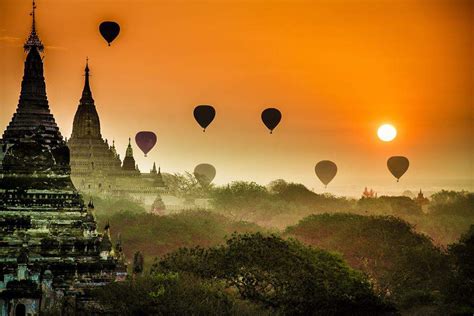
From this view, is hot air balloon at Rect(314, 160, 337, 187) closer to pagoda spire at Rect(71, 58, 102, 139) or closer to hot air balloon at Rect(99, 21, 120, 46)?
pagoda spire at Rect(71, 58, 102, 139)

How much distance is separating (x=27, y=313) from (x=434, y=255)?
1029 inches

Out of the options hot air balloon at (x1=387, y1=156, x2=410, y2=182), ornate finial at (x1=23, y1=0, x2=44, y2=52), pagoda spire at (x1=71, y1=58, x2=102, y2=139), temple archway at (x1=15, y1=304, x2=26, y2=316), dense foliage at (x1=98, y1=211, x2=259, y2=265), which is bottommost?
temple archway at (x1=15, y1=304, x2=26, y2=316)

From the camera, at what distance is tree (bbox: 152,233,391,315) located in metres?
47.6

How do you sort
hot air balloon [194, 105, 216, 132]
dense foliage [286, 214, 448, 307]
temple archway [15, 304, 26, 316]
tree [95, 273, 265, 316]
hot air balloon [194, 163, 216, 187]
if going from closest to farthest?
tree [95, 273, 265, 316] < temple archway [15, 304, 26, 316] < dense foliage [286, 214, 448, 307] < hot air balloon [194, 105, 216, 132] < hot air balloon [194, 163, 216, 187]

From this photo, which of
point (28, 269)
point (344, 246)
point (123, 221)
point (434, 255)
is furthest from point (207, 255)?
point (123, 221)

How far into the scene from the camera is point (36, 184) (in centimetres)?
5366

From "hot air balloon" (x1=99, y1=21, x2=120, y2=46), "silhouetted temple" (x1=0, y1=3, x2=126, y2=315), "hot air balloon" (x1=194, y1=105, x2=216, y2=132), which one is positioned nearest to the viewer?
"silhouetted temple" (x1=0, y1=3, x2=126, y2=315)

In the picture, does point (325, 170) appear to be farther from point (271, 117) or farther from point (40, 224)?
point (40, 224)

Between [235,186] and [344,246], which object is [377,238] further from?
[235,186]

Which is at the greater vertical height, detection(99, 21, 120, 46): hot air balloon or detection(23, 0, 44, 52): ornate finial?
detection(99, 21, 120, 46): hot air balloon

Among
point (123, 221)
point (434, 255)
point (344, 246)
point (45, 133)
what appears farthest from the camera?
point (123, 221)

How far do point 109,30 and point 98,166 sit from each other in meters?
48.6

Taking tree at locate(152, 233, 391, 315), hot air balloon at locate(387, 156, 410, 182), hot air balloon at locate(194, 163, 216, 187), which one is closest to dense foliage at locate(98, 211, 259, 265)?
tree at locate(152, 233, 391, 315)

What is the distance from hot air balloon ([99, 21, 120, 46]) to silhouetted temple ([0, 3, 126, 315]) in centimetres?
2209
